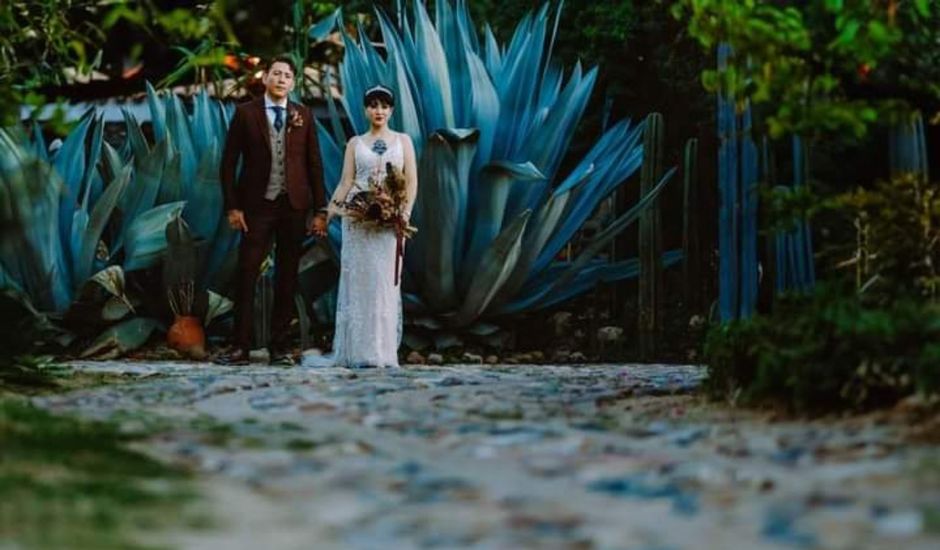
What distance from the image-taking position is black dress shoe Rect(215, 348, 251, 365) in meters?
13.3

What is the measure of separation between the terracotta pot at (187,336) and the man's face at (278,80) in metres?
1.92

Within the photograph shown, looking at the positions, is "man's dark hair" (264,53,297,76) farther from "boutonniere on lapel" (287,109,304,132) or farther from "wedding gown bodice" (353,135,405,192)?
"wedding gown bodice" (353,135,405,192)

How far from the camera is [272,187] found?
13.3m

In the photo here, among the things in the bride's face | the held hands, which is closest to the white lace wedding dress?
the held hands

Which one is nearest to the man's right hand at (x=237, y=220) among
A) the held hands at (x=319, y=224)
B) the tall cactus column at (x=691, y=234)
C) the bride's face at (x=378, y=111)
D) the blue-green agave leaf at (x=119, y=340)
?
the held hands at (x=319, y=224)

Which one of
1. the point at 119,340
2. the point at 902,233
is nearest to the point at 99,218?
the point at 119,340

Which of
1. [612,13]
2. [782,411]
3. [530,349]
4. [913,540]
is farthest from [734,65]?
[612,13]

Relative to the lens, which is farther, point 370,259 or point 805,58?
point 370,259

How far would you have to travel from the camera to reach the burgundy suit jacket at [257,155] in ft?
Result: 43.6

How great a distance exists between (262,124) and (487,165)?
161 centimetres

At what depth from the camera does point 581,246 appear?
17.5 meters

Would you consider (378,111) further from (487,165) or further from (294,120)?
(487,165)

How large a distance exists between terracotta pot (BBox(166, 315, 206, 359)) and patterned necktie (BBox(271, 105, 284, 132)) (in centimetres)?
180

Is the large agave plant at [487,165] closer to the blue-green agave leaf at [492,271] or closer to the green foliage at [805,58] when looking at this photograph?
the blue-green agave leaf at [492,271]
